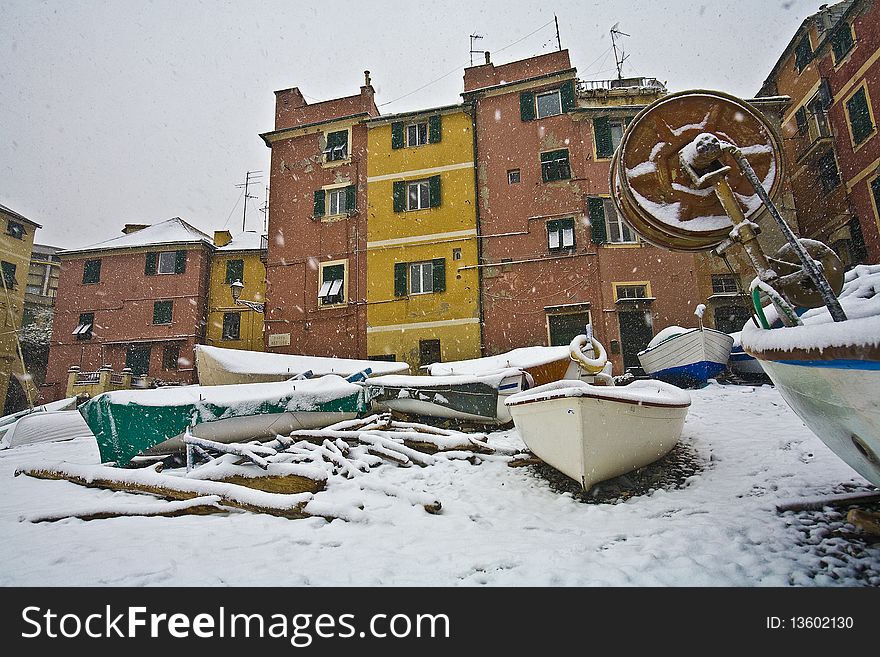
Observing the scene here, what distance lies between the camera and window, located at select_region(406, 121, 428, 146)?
70.5 ft

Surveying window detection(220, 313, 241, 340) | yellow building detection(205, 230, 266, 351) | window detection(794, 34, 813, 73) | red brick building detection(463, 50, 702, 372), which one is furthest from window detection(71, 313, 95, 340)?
window detection(794, 34, 813, 73)

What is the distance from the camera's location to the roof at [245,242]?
27.4 meters

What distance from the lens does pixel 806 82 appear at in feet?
65.8

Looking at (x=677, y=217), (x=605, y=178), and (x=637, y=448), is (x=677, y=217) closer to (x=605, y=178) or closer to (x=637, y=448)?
(x=637, y=448)

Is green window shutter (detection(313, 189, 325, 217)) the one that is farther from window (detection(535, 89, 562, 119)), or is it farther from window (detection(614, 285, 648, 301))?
window (detection(614, 285, 648, 301))

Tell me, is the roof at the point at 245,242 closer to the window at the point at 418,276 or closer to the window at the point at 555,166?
the window at the point at 418,276

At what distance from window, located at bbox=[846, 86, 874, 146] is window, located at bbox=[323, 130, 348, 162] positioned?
807 inches

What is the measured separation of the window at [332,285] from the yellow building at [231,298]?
20.2 ft

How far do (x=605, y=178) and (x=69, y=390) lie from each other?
26.0 metres

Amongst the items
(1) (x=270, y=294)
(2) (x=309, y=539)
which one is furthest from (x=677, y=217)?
(1) (x=270, y=294)

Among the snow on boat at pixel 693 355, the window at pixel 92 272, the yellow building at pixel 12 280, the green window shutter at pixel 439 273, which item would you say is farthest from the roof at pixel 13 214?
the snow on boat at pixel 693 355

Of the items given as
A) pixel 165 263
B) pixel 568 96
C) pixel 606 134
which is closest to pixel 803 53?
pixel 606 134

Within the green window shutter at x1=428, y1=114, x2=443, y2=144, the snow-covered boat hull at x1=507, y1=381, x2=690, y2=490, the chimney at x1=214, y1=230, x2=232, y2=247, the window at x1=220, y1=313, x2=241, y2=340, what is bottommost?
the snow-covered boat hull at x1=507, y1=381, x2=690, y2=490

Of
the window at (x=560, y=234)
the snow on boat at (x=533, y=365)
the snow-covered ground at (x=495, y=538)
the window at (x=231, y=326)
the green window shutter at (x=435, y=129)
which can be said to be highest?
the green window shutter at (x=435, y=129)
